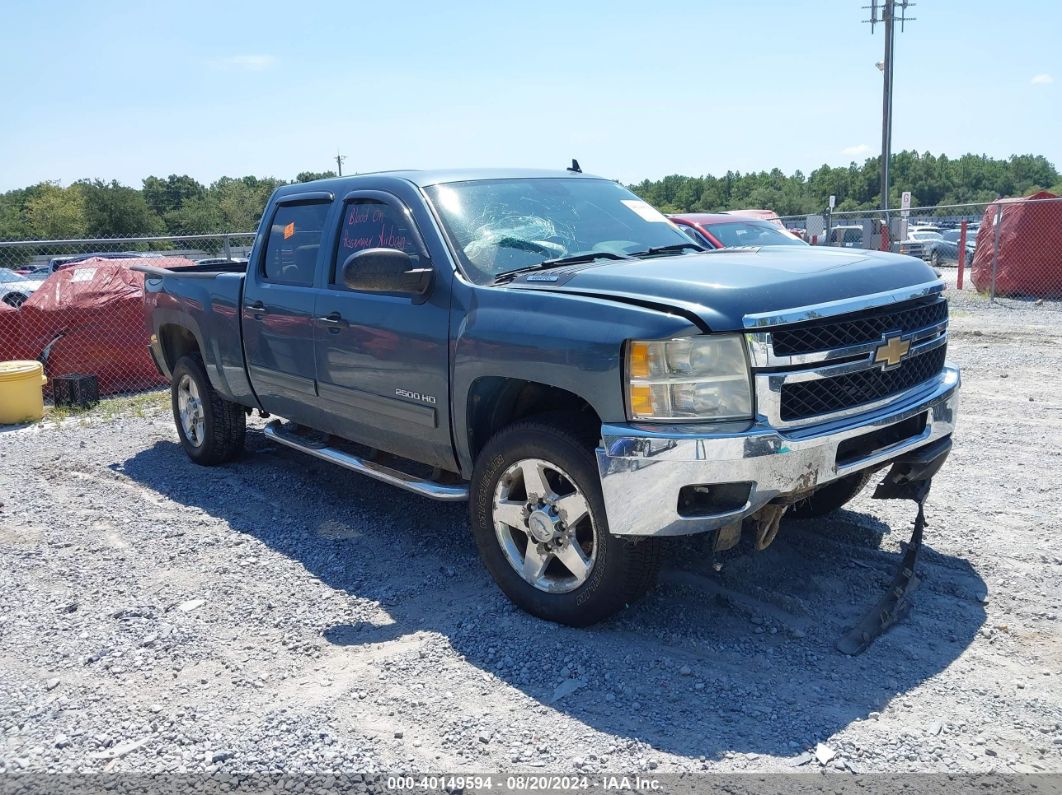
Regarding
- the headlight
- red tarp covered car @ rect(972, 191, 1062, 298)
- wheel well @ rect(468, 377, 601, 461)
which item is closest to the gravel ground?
wheel well @ rect(468, 377, 601, 461)

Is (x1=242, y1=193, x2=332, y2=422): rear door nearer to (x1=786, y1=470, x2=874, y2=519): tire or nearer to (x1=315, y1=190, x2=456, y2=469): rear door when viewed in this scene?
(x1=315, y1=190, x2=456, y2=469): rear door

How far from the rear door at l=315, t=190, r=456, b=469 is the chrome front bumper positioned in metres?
1.18

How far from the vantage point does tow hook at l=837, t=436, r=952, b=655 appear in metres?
3.69

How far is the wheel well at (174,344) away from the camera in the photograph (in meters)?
7.12

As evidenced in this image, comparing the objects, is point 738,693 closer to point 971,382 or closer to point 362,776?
point 362,776

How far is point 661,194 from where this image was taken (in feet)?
344

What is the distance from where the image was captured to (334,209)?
5191 millimetres

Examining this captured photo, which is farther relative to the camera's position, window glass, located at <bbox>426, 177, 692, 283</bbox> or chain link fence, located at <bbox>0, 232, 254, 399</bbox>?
chain link fence, located at <bbox>0, 232, 254, 399</bbox>

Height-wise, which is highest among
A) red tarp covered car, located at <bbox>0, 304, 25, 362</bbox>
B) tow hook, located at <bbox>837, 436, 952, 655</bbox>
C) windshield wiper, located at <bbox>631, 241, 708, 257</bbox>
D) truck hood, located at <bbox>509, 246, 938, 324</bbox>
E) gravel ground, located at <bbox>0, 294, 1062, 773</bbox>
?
windshield wiper, located at <bbox>631, 241, 708, 257</bbox>

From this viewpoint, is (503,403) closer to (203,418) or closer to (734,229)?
(203,418)

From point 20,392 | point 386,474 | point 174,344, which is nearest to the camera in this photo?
point 386,474

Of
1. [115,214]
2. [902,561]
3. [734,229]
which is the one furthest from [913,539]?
[115,214]

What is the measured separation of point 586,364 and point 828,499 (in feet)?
6.77

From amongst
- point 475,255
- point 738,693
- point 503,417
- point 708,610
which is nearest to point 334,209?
point 475,255
